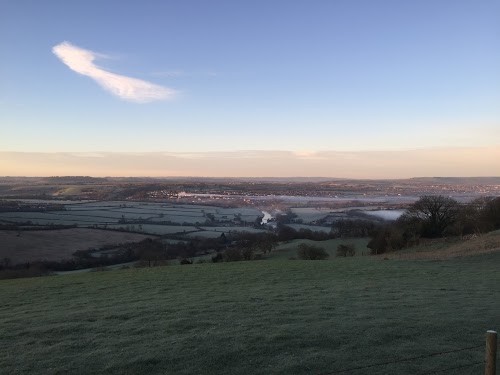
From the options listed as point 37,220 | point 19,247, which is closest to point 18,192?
point 37,220

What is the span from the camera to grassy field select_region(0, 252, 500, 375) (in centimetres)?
790

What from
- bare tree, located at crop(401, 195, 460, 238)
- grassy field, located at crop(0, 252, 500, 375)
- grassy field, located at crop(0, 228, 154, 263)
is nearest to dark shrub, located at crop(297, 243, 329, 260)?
bare tree, located at crop(401, 195, 460, 238)

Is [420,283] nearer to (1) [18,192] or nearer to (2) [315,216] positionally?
(2) [315,216]

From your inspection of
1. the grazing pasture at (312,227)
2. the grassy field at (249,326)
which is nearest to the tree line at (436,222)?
the grazing pasture at (312,227)

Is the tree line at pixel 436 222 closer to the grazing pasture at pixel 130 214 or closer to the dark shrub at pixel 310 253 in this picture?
the dark shrub at pixel 310 253

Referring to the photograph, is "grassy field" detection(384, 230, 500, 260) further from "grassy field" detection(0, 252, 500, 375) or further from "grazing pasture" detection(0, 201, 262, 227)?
"grazing pasture" detection(0, 201, 262, 227)

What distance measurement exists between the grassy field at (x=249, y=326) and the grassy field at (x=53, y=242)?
2878 cm

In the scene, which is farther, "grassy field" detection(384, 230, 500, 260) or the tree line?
the tree line

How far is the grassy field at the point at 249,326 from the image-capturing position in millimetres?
7902

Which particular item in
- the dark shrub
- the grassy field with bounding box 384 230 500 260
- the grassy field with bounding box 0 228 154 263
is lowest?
the grassy field with bounding box 0 228 154 263

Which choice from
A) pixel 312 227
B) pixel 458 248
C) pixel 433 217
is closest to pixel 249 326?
pixel 458 248

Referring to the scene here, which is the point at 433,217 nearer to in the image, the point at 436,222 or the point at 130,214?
the point at 436,222

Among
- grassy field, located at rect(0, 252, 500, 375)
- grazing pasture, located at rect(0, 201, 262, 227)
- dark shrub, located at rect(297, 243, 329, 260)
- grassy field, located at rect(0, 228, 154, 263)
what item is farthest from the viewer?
grazing pasture, located at rect(0, 201, 262, 227)

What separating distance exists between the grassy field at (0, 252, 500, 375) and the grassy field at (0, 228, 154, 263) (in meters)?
28.8
